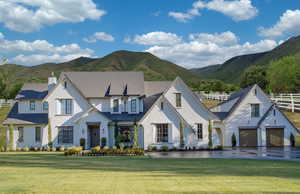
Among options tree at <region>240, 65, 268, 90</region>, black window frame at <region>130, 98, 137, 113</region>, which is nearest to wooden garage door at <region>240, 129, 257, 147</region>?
Answer: black window frame at <region>130, 98, 137, 113</region>

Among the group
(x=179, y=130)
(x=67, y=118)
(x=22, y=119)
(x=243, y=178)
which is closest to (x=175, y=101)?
(x=179, y=130)

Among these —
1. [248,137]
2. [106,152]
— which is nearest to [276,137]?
[248,137]

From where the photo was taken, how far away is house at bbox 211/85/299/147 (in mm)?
40250

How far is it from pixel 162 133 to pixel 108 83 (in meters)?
9.53

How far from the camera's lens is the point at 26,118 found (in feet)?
134

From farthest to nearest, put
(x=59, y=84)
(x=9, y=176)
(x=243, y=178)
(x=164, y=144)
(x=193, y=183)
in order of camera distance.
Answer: (x=59, y=84)
(x=164, y=144)
(x=9, y=176)
(x=243, y=178)
(x=193, y=183)

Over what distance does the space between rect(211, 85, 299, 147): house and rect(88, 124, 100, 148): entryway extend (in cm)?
1292

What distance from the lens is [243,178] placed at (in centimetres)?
1459

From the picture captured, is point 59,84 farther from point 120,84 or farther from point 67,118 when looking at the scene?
point 120,84

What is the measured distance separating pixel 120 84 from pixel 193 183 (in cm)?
3013

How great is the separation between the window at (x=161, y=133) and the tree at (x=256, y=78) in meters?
72.4

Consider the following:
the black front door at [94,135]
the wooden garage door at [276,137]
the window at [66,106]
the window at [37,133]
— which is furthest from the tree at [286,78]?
the window at [37,133]

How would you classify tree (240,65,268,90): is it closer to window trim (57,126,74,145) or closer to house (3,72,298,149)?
Answer: house (3,72,298,149)

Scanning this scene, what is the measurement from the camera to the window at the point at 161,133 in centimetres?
3841
